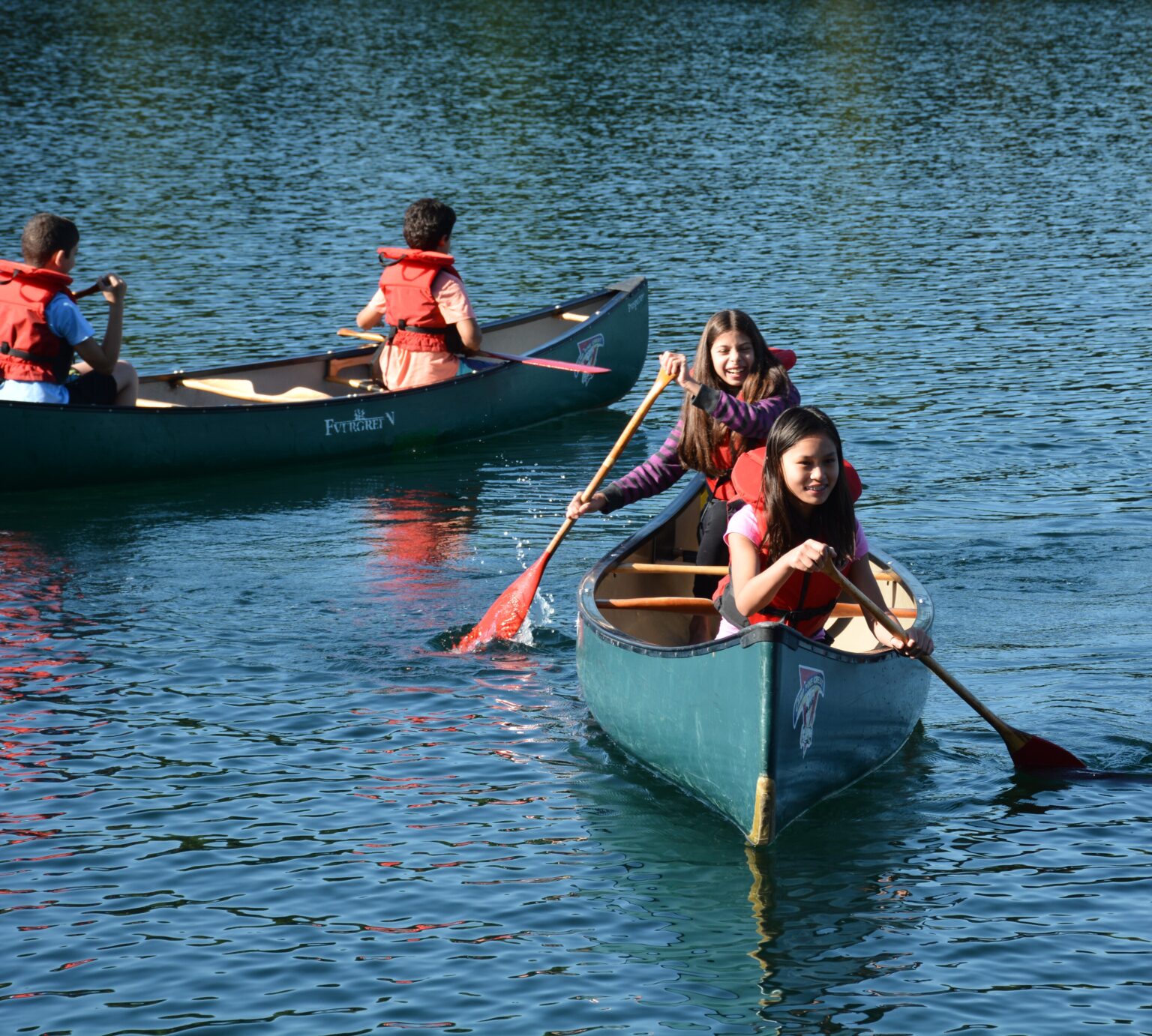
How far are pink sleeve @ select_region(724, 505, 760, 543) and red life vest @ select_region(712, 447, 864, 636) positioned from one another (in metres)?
0.01

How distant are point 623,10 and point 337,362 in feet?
112

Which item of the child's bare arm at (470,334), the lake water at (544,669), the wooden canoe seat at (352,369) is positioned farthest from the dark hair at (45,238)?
the wooden canoe seat at (352,369)

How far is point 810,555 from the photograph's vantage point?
19.2ft

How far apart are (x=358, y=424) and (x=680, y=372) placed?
17.6 feet

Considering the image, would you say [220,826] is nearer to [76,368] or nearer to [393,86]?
[76,368]

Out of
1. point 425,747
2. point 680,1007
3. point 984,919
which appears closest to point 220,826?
point 425,747

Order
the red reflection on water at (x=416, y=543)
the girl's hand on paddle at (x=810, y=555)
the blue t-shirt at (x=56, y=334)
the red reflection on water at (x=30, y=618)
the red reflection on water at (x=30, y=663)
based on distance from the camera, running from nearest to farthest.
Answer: the girl's hand on paddle at (x=810, y=555), the red reflection on water at (x=30, y=663), the red reflection on water at (x=30, y=618), the red reflection on water at (x=416, y=543), the blue t-shirt at (x=56, y=334)

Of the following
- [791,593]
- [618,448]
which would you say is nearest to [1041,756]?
[791,593]

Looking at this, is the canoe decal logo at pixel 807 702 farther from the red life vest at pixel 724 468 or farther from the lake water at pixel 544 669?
the red life vest at pixel 724 468

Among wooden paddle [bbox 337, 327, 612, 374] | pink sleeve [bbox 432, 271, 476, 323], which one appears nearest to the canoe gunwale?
pink sleeve [bbox 432, 271, 476, 323]

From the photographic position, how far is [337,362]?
43.5 feet

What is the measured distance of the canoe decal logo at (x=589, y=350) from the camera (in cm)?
1364

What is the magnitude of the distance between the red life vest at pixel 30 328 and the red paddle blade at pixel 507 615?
11.7ft

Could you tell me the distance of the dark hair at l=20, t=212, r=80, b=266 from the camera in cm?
1062
